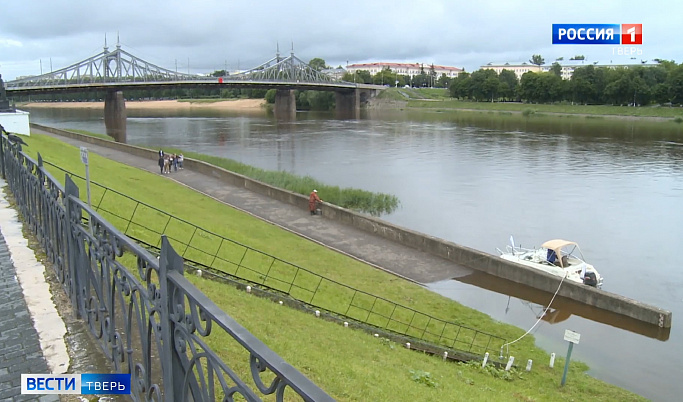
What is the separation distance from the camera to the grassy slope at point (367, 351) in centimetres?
724

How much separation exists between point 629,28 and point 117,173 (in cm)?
7531

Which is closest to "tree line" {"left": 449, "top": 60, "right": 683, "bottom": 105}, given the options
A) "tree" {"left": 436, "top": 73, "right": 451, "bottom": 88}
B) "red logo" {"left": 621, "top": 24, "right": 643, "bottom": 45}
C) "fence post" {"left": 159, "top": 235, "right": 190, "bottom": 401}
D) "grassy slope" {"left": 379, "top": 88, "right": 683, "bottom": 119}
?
"grassy slope" {"left": 379, "top": 88, "right": 683, "bottom": 119}

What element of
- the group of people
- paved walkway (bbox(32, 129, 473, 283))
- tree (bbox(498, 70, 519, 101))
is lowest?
paved walkway (bbox(32, 129, 473, 283))

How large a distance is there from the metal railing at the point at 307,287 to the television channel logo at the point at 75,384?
831cm

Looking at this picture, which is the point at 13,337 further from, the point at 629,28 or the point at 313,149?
the point at 629,28

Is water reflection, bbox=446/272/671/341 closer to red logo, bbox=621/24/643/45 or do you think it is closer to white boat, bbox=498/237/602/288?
white boat, bbox=498/237/602/288

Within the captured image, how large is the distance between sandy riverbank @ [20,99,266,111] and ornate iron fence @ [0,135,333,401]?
14015 centimetres

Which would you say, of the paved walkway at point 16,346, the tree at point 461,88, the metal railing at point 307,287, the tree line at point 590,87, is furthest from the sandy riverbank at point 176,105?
the paved walkway at point 16,346

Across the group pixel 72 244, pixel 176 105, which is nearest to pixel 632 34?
pixel 72 244

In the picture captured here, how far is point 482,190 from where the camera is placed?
32.3 meters

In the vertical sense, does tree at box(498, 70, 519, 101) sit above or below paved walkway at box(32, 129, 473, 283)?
above

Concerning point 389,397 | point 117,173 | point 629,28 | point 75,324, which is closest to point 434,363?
point 389,397

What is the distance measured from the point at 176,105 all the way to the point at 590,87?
11388 cm

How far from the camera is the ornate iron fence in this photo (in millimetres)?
2088
